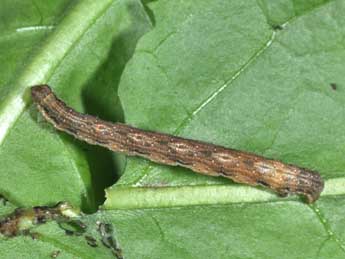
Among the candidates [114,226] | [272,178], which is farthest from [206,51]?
[114,226]

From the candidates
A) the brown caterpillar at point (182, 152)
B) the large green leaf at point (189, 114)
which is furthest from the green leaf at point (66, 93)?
the brown caterpillar at point (182, 152)

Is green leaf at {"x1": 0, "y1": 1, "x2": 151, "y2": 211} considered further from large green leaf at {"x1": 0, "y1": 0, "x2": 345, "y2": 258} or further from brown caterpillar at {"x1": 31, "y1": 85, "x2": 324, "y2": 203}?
brown caterpillar at {"x1": 31, "y1": 85, "x2": 324, "y2": 203}

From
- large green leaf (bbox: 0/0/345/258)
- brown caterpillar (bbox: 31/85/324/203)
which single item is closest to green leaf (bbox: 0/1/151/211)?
large green leaf (bbox: 0/0/345/258)

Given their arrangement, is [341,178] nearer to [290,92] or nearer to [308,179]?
[308,179]

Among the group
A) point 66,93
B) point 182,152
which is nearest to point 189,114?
point 182,152

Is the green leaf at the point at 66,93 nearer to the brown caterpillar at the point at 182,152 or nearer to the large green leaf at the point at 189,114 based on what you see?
the large green leaf at the point at 189,114

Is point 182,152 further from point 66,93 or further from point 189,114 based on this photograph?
point 66,93
